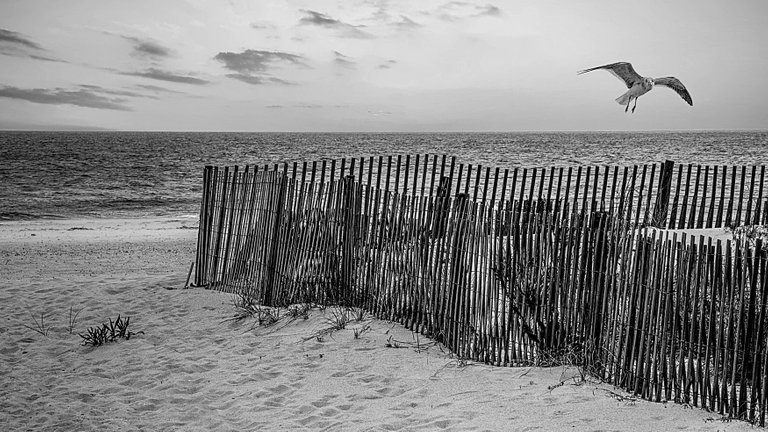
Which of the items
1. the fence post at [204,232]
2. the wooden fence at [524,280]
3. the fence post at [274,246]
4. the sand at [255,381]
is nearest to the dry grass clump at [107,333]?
the sand at [255,381]

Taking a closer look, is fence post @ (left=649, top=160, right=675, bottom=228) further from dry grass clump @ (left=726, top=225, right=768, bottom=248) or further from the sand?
the sand

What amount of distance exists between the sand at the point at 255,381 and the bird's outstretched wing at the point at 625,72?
351cm

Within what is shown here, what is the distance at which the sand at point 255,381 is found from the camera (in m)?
4.36

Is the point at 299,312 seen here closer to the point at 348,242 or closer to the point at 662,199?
the point at 348,242

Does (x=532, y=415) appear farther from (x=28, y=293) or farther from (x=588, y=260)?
(x=28, y=293)

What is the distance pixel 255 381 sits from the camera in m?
5.37

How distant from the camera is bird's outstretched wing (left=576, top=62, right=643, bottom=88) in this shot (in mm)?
6852

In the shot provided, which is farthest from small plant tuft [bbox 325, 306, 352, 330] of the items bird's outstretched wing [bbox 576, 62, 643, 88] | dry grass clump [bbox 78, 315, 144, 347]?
bird's outstretched wing [bbox 576, 62, 643, 88]

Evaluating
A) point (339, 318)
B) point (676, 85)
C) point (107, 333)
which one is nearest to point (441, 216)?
point (339, 318)

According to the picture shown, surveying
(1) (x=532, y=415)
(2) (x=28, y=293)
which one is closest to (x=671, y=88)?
(1) (x=532, y=415)

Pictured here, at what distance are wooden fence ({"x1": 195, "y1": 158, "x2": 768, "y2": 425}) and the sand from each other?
22 centimetres

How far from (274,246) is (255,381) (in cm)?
228

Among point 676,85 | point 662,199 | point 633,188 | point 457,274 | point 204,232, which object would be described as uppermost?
point 676,85

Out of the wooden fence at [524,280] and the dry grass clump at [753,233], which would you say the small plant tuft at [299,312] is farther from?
the dry grass clump at [753,233]
